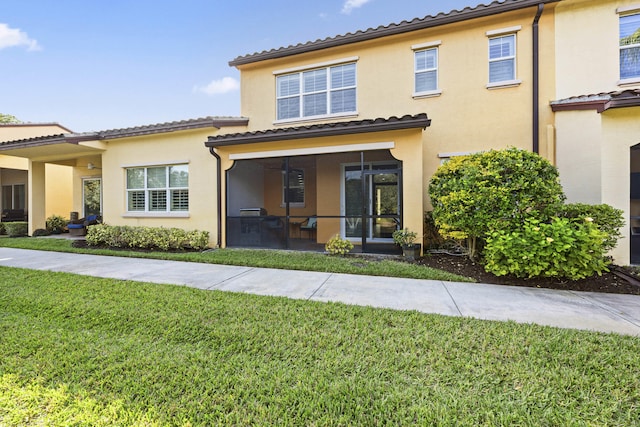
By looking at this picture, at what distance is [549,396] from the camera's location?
7.31 feet

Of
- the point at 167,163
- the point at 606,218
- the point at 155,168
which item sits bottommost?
the point at 606,218

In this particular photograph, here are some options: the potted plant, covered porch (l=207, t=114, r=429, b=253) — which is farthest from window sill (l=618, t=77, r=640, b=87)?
the potted plant

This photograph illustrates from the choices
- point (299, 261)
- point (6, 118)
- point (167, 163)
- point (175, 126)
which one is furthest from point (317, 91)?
point (6, 118)

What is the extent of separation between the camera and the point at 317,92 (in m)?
10.1

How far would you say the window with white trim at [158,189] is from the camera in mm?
10023

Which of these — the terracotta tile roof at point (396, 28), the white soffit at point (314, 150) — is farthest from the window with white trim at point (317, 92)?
the white soffit at point (314, 150)

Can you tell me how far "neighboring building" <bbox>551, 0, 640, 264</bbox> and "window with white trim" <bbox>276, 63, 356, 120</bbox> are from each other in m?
5.92

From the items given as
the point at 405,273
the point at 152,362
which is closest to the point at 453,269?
the point at 405,273

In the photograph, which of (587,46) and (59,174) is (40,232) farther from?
(587,46)

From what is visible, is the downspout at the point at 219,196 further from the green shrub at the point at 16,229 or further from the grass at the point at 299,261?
the green shrub at the point at 16,229

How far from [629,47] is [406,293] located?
9296 millimetres

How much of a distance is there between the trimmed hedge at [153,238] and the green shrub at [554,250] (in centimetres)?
825

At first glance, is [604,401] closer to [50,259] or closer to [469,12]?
[469,12]

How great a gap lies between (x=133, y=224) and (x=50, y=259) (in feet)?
9.71
